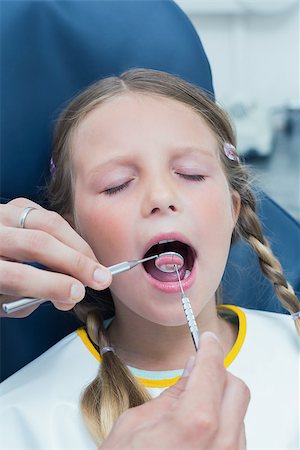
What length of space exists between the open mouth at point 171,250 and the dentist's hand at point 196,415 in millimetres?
275

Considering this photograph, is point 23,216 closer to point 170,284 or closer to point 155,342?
point 170,284

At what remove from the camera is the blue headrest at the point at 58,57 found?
4.20 ft

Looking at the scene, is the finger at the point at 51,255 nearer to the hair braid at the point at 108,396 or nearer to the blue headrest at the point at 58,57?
the hair braid at the point at 108,396

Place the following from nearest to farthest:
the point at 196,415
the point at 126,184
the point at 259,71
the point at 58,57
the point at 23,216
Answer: the point at 196,415 → the point at 23,216 → the point at 126,184 → the point at 58,57 → the point at 259,71

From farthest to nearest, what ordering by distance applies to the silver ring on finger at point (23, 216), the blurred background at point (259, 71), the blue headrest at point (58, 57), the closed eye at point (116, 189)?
the blurred background at point (259, 71), the blue headrest at point (58, 57), the closed eye at point (116, 189), the silver ring on finger at point (23, 216)

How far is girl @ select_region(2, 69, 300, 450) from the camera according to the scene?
1027mm

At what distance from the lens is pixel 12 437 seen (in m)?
1.04

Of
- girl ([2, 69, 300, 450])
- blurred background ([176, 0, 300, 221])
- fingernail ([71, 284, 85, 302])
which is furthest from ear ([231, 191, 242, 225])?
blurred background ([176, 0, 300, 221])

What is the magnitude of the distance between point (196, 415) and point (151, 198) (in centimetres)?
40

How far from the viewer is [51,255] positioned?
872mm

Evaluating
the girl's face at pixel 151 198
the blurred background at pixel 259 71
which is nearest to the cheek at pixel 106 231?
A: the girl's face at pixel 151 198

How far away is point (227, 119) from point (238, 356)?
459mm

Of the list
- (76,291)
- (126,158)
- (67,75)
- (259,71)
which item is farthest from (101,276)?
(259,71)

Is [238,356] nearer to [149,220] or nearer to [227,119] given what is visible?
[149,220]
